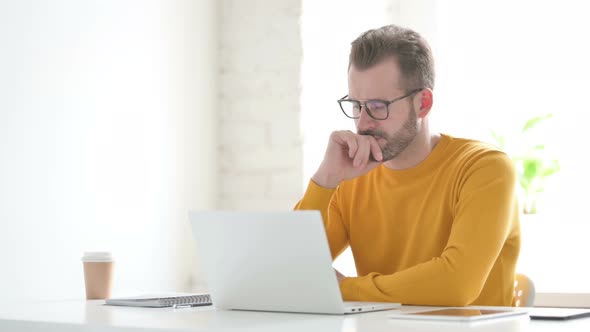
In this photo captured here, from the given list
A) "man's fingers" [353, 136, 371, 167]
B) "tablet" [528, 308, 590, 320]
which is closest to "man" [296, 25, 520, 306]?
"man's fingers" [353, 136, 371, 167]

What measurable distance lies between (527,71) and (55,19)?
1828mm

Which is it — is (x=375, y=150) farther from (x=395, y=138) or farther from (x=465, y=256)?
(x=465, y=256)

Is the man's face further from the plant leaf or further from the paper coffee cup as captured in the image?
the plant leaf

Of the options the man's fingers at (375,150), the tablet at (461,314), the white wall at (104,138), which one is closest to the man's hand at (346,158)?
the man's fingers at (375,150)

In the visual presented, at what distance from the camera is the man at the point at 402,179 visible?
210 centimetres

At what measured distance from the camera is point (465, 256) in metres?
1.91

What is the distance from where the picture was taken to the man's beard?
2.21 m

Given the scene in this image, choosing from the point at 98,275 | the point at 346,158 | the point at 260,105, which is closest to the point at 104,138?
the point at 260,105

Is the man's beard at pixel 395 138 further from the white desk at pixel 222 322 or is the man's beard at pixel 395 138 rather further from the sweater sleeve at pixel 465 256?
the white desk at pixel 222 322

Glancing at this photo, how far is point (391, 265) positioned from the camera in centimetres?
225

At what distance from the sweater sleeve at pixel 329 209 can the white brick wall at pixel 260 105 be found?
0.82 meters

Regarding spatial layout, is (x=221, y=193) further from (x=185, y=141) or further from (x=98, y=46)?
(x=98, y=46)

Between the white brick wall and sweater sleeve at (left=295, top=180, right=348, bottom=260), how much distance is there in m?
0.82

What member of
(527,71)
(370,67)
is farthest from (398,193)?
(527,71)
